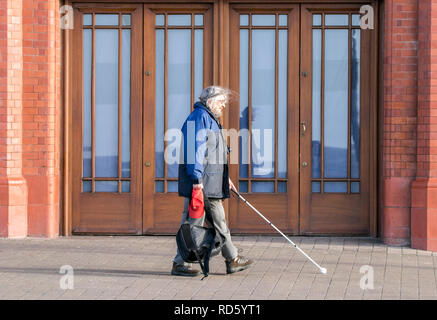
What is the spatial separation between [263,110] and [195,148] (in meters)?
3.15

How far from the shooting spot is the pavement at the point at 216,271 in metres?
7.86

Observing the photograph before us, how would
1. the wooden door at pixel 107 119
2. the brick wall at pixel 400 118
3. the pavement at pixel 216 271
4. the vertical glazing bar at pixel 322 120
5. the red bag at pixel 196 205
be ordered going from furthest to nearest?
the wooden door at pixel 107 119
the vertical glazing bar at pixel 322 120
the brick wall at pixel 400 118
the red bag at pixel 196 205
the pavement at pixel 216 271

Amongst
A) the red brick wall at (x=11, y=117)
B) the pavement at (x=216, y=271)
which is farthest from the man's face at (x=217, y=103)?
the red brick wall at (x=11, y=117)

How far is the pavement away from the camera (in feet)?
25.8

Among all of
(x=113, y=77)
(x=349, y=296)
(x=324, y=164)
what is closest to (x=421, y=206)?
(x=324, y=164)

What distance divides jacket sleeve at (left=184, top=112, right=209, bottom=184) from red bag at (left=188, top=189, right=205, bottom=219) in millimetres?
102

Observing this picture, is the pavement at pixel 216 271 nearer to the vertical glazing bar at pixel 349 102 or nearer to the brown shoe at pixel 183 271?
the brown shoe at pixel 183 271

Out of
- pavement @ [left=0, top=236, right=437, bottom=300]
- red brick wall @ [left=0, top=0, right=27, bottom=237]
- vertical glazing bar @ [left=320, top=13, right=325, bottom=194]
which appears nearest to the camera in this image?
pavement @ [left=0, top=236, right=437, bottom=300]

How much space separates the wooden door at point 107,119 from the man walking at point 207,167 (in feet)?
9.23

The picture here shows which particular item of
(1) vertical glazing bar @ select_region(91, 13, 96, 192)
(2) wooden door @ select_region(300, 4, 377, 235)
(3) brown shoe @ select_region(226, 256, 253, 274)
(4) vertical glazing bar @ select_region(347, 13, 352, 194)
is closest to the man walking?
(3) brown shoe @ select_region(226, 256, 253, 274)

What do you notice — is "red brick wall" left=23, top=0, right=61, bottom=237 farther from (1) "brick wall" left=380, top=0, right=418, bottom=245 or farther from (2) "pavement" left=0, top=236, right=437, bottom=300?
(1) "brick wall" left=380, top=0, right=418, bottom=245

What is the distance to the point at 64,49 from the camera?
11531 mm
